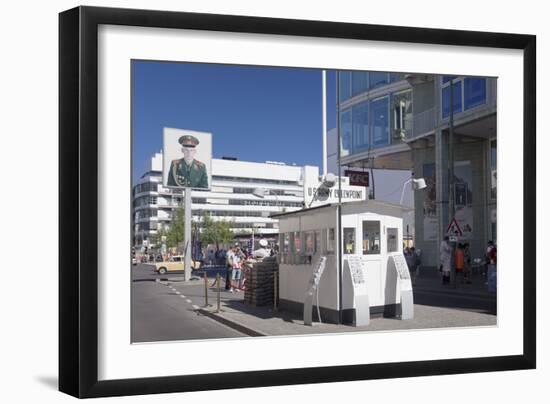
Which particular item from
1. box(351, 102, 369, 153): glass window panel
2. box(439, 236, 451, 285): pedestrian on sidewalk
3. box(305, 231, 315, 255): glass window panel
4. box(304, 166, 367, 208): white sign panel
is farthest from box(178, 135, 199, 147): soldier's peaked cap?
box(351, 102, 369, 153): glass window panel

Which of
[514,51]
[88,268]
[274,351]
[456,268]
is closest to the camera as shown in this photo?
[88,268]

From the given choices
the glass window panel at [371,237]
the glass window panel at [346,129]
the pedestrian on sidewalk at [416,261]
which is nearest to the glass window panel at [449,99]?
the glass window panel at [346,129]

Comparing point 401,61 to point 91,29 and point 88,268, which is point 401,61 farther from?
point 88,268

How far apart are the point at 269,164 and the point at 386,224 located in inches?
117

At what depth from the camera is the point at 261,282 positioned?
41.1 feet

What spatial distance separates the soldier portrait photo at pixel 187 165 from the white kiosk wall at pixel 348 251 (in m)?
2.05

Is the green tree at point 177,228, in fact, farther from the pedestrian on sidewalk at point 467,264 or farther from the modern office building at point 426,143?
the pedestrian on sidewalk at point 467,264

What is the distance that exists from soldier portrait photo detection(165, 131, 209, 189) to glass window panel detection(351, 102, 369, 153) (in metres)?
9.88

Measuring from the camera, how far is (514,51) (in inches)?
370

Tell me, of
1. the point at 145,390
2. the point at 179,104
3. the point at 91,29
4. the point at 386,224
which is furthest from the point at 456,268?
the point at 91,29

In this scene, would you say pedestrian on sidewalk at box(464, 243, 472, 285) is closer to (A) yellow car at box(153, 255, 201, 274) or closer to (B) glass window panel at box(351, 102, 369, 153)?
(B) glass window panel at box(351, 102, 369, 153)

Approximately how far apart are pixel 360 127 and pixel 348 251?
12.1 metres

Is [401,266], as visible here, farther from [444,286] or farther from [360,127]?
[360,127]

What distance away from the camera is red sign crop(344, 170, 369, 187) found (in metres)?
13.3
